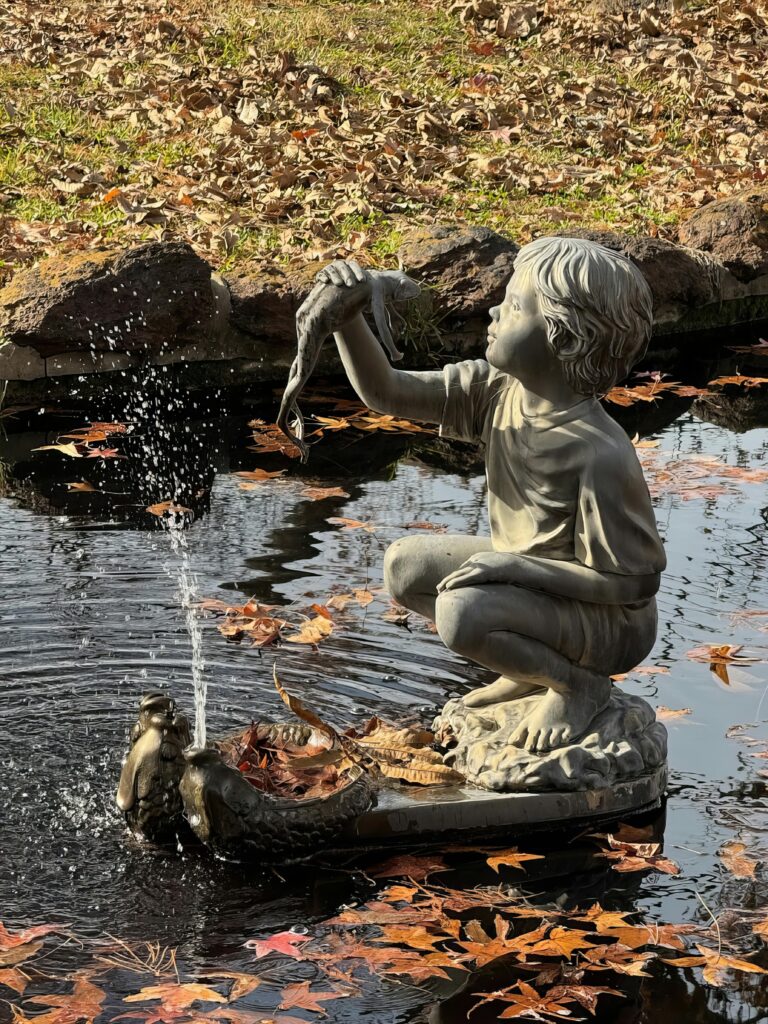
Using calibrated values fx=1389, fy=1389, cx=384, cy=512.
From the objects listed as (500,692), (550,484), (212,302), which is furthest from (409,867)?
(212,302)

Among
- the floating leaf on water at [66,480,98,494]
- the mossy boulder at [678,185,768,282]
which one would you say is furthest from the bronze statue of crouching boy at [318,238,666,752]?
the mossy boulder at [678,185,768,282]

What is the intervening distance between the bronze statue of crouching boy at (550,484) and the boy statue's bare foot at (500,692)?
120mm

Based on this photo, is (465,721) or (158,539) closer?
(465,721)

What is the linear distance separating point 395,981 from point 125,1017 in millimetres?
607

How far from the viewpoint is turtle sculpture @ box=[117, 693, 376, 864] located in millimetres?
3521

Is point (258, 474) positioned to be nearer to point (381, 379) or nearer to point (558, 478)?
point (381, 379)

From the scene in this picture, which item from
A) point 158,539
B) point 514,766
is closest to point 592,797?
point 514,766

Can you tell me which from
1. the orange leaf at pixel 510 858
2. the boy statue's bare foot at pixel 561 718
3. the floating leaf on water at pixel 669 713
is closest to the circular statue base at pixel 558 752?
the boy statue's bare foot at pixel 561 718

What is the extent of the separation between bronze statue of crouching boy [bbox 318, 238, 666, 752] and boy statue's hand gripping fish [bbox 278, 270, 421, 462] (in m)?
0.04

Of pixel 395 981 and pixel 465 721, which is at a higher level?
pixel 465 721

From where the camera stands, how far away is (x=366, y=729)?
4227mm

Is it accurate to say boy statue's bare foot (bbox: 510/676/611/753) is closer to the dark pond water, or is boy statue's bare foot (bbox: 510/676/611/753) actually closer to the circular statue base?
the circular statue base

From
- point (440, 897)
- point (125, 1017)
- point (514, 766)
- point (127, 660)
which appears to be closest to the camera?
point (125, 1017)

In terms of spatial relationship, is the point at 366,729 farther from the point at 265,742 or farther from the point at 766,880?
the point at 766,880
